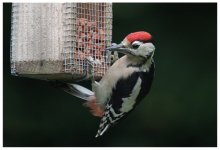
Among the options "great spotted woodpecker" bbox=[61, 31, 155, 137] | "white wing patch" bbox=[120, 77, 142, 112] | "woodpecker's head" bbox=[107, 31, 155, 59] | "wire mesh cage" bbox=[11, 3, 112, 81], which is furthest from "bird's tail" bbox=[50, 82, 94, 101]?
"woodpecker's head" bbox=[107, 31, 155, 59]

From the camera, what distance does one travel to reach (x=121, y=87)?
6.44m

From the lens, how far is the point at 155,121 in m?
10.1

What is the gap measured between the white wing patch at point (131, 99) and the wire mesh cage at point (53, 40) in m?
0.34

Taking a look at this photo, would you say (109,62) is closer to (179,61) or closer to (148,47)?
(148,47)

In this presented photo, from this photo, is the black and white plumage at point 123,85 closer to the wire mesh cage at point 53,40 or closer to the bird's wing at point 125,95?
the bird's wing at point 125,95

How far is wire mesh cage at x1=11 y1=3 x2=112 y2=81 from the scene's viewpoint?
6.16m

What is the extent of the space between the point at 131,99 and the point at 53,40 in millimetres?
828

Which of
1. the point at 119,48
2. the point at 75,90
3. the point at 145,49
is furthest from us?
the point at 75,90

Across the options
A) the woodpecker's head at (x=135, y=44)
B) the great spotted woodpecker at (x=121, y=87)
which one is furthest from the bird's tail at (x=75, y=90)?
the woodpecker's head at (x=135, y=44)

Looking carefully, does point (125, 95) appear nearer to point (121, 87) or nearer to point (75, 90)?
point (121, 87)

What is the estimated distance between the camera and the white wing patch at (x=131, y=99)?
648 cm

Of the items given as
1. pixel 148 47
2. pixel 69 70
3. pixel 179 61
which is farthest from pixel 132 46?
pixel 179 61

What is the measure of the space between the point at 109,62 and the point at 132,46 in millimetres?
433

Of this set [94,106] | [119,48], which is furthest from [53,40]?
[94,106]
